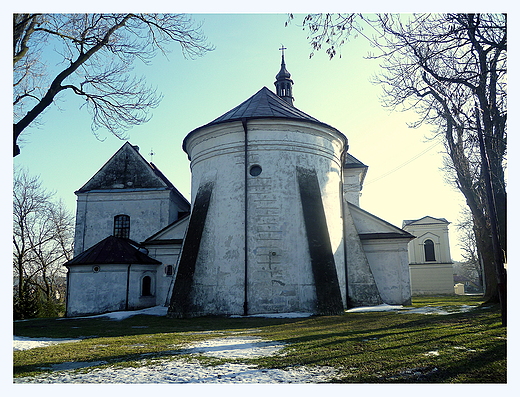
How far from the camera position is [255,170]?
17.6 m

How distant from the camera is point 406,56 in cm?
1159

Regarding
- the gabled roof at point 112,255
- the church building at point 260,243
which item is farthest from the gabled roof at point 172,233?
the gabled roof at point 112,255

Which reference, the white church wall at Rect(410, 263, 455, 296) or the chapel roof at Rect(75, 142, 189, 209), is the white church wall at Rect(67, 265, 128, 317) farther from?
the white church wall at Rect(410, 263, 455, 296)

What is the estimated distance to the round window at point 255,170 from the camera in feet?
57.5

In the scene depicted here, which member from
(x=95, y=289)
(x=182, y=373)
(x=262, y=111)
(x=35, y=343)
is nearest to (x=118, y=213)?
(x=95, y=289)

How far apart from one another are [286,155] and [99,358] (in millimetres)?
11955

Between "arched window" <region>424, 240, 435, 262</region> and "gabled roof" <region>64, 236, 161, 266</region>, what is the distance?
29.7 m

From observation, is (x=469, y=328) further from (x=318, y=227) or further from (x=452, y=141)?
(x=452, y=141)

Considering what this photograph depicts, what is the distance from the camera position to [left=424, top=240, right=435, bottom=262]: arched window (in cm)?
4241

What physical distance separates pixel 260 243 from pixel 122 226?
14986 millimetres

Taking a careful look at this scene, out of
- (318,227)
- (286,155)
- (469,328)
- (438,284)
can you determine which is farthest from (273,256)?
(438,284)

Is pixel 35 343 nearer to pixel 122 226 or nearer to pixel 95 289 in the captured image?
pixel 95 289

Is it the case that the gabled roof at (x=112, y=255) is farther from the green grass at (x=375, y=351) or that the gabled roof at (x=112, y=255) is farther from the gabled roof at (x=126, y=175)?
the green grass at (x=375, y=351)
